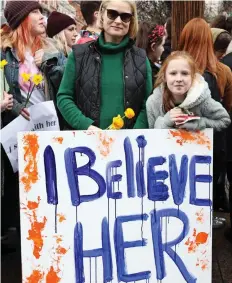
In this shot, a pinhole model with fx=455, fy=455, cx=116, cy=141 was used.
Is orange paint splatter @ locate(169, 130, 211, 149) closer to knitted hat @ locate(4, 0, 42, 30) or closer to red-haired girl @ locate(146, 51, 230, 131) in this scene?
red-haired girl @ locate(146, 51, 230, 131)

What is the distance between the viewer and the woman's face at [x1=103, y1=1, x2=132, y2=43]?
217 centimetres

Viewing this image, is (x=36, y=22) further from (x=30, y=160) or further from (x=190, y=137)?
(x=190, y=137)

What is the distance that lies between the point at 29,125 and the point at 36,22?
0.68 metres

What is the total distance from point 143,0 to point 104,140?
1123 centimetres

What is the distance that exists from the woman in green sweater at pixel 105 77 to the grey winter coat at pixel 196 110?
0.12 meters

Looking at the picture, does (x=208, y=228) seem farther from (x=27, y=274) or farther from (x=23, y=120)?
(x=23, y=120)

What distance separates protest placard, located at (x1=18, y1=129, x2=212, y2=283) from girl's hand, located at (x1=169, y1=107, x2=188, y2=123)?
0.06m

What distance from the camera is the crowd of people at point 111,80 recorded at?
2.08 metres

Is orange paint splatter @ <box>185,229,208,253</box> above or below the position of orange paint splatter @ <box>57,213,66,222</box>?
below

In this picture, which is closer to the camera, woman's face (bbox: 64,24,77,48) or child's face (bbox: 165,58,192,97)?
child's face (bbox: 165,58,192,97)

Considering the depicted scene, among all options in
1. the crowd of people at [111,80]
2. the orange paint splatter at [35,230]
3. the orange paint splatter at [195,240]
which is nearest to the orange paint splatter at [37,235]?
the orange paint splatter at [35,230]

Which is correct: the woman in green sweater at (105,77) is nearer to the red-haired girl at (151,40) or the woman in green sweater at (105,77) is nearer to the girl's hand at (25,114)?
the girl's hand at (25,114)

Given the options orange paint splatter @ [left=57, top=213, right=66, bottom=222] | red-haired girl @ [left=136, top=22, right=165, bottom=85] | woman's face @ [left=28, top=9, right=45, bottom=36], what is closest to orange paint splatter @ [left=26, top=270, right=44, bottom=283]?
orange paint splatter @ [left=57, top=213, right=66, bottom=222]

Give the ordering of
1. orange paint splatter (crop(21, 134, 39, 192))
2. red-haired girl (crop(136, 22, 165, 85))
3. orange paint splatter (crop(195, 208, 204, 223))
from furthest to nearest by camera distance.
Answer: red-haired girl (crop(136, 22, 165, 85)) → orange paint splatter (crop(195, 208, 204, 223)) → orange paint splatter (crop(21, 134, 39, 192))
